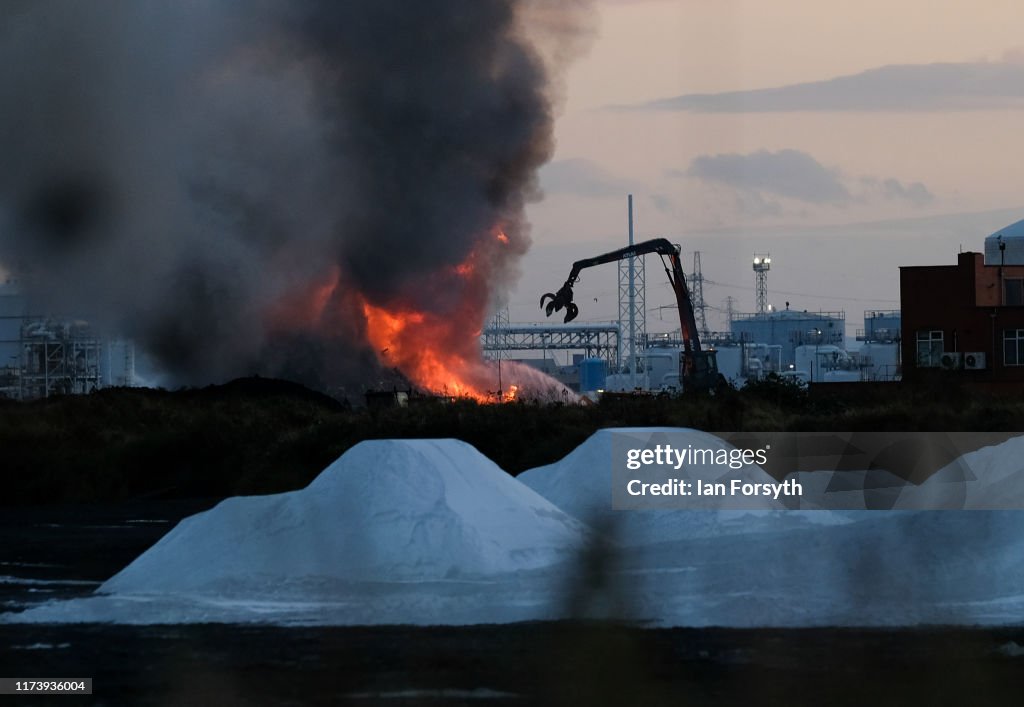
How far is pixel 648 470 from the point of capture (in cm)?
2689

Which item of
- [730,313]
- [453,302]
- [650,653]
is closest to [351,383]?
[453,302]

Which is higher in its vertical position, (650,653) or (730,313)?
(730,313)

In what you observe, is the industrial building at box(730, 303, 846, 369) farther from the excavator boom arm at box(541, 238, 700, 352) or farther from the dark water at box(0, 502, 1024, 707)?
the dark water at box(0, 502, 1024, 707)

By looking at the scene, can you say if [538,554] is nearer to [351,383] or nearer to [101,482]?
[101,482]

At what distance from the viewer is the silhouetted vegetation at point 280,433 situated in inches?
1633

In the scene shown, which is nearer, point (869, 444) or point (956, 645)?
point (956, 645)

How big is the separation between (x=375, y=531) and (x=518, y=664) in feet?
20.9

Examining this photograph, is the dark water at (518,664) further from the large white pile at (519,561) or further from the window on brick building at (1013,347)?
the window on brick building at (1013,347)

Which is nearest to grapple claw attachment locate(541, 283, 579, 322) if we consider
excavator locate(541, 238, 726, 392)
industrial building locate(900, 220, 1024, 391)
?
excavator locate(541, 238, 726, 392)

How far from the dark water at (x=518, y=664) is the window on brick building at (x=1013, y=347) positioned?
158ft

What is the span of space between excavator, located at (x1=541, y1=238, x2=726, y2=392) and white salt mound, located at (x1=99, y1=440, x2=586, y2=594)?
34.8 metres

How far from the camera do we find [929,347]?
64.6 meters

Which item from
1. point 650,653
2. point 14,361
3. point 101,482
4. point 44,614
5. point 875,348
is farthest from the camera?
point 875,348

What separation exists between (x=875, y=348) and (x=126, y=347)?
54.7m
